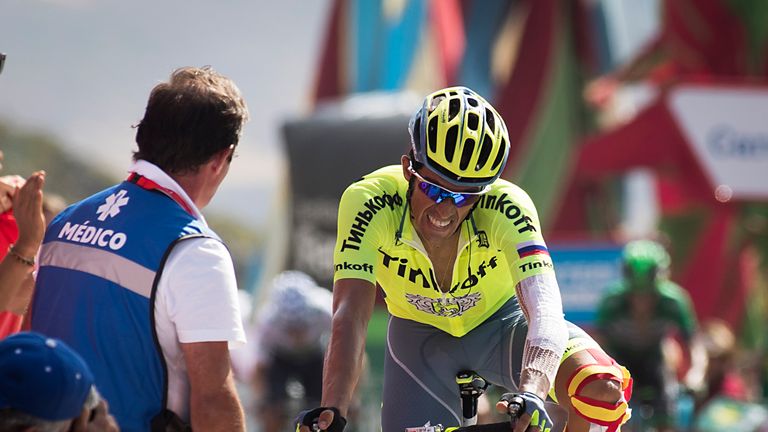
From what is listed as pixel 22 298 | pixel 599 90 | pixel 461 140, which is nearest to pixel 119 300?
pixel 22 298

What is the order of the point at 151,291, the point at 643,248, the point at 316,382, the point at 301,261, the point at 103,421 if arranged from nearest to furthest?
the point at 103,421 → the point at 151,291 → the point at 643,248 → the point at 316,382 → the point at 301,261

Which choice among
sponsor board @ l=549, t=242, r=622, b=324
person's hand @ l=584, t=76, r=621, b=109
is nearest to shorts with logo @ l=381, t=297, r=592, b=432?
sponsor board @ l=549, t=242, r=622, b=324

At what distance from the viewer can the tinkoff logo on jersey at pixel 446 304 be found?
5531 millimetres

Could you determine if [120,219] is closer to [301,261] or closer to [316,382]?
[316,382]

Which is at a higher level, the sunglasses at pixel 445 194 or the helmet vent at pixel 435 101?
the helmet vent at pixel 435 101

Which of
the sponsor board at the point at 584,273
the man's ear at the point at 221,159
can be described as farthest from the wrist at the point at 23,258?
the sponsor board at the point at 584,273

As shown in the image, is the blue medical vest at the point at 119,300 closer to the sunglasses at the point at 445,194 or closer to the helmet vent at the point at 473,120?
the sunglasses at the point at 445,194

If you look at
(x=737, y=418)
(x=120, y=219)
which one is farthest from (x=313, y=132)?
(x=120, y=219)

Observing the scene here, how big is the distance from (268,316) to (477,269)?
20.2 feet

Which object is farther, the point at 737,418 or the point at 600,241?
the point at 600,241

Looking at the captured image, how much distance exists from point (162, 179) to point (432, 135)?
3.86 feet

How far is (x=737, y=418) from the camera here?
11.6m

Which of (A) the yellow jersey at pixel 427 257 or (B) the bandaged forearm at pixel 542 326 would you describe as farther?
(A) the yellow jersey at pixel 427 257

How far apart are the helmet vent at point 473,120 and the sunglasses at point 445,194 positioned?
0.77 feet
